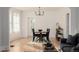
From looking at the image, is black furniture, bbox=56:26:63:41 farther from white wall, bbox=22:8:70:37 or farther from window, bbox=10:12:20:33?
window, bbox=10:12:20:33

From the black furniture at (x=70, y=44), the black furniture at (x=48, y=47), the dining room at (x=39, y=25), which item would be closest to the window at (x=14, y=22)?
the dining room at (x=39, y=25)

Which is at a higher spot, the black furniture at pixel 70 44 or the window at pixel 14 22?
the window at pixel 14 22

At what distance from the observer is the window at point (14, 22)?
2857 millimetres

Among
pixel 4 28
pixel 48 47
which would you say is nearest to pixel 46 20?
pixel 48 47

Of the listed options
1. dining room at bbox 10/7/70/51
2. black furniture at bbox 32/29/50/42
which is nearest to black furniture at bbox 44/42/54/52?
dining room at bbox 10/7/70/51

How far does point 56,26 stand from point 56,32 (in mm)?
122

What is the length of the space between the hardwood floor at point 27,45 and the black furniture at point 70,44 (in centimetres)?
12

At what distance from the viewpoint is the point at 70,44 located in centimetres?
289

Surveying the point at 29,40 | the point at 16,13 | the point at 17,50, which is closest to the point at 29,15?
the point at 16,13

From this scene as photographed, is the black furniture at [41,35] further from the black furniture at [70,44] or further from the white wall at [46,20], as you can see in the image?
the black furniture at [70,44]

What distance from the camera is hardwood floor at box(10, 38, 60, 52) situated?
9.25ft

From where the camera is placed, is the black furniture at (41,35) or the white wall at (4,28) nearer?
the white wall at (4,28)
